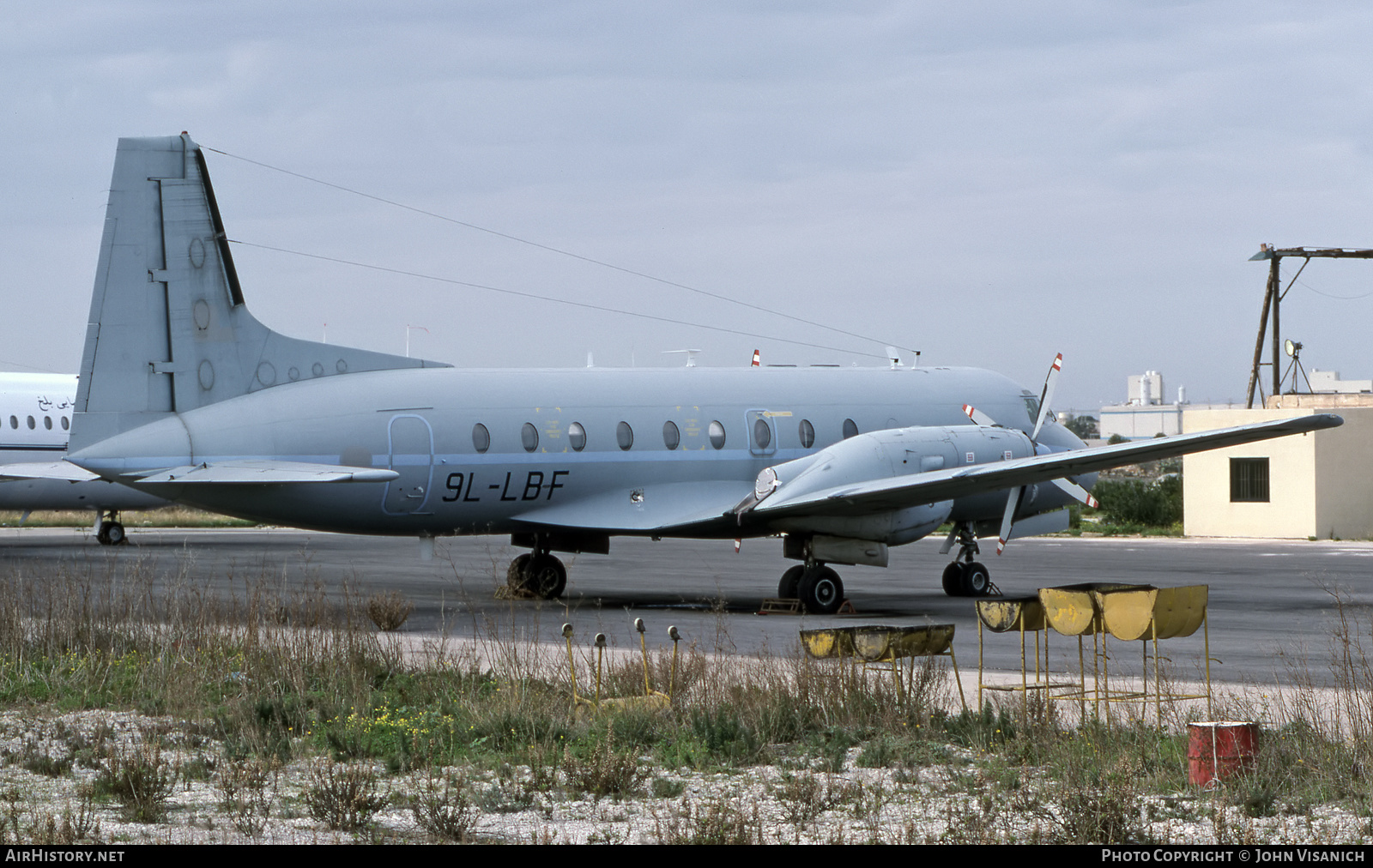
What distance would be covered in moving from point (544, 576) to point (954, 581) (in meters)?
6.73

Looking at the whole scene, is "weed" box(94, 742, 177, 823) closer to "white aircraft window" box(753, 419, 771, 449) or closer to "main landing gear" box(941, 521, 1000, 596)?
"white aircraft window" box(753, 419, 771, 449)

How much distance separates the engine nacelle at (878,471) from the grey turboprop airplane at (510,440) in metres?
0.03

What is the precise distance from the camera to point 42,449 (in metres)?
37.2

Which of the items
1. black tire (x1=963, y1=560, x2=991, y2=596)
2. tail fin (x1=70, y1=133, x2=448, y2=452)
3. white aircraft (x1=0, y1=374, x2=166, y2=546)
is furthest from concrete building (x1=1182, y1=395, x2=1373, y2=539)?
tail fin (x1=70, y1=133, x2=448, y2=452)

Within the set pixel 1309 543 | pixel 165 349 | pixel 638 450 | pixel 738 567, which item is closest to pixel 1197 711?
pixel 638 450

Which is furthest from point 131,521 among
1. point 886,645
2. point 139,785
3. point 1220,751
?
point 1220,751

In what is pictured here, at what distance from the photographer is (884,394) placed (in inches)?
987

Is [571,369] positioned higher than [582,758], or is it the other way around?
[571,369]

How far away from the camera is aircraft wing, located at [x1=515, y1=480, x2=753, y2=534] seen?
878 inches

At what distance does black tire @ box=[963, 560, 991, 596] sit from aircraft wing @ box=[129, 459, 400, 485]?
31.8 ft

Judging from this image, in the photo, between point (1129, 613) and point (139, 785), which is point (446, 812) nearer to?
point (139, 785)

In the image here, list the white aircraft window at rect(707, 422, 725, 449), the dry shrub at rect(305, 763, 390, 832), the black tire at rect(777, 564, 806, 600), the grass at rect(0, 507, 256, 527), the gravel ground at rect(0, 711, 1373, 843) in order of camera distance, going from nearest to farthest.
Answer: the gravel ground at rect(0, 711, 1373, 843) → the dry shrub at rect(305, 763, 390, 832) → the black tire at rect(777, 564, 806, 600) → the white aircraft window at rect(707, 422, 725, 449) → the grass at rect(0, 507, 256, 527)

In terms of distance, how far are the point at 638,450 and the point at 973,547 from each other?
5820 mm
